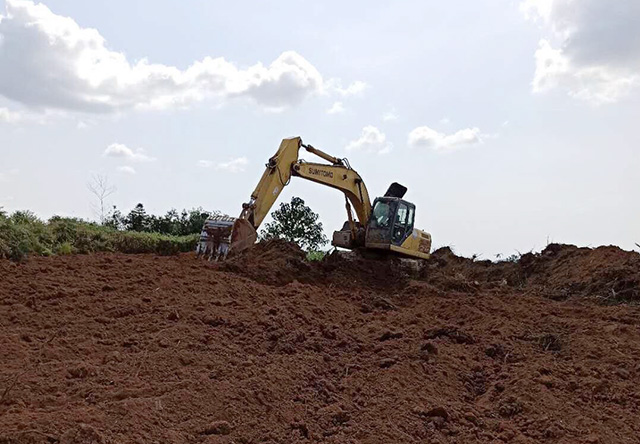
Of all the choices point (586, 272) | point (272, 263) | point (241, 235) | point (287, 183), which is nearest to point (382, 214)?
point (287, 183)

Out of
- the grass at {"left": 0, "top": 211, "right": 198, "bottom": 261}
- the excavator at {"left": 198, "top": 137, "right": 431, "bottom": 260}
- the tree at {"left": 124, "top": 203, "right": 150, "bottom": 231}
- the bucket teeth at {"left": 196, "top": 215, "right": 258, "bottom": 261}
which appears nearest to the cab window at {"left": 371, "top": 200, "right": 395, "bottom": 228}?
the excavator at {"left": 198, "top": 137, "right": 431, "bottom": 260}

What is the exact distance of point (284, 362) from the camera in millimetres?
6258

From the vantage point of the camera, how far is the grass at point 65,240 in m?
11.0

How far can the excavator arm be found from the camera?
11578 mm

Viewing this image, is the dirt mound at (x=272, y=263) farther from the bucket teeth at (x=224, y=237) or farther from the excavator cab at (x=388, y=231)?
the excavator cab at (x=388, y=231)

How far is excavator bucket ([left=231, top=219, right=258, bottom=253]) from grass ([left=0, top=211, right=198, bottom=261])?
136 inches

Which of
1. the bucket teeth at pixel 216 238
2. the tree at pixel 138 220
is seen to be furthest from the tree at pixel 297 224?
the bucket teeth at pixel 216 238

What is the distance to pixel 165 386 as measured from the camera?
5285 millimetres

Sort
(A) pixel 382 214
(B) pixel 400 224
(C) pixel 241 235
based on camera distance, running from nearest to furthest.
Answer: (C) pixel 241 235 → (B) pixel 400 224 → (A) pixel 382 214

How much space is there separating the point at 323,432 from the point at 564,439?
1.99 meters

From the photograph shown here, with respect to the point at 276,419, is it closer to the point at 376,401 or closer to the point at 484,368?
the point at 376,401

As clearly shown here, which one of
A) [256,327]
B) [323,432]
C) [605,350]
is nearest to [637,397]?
[605,350]

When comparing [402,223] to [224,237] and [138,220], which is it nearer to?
[224,237]

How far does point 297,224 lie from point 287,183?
10.3m
